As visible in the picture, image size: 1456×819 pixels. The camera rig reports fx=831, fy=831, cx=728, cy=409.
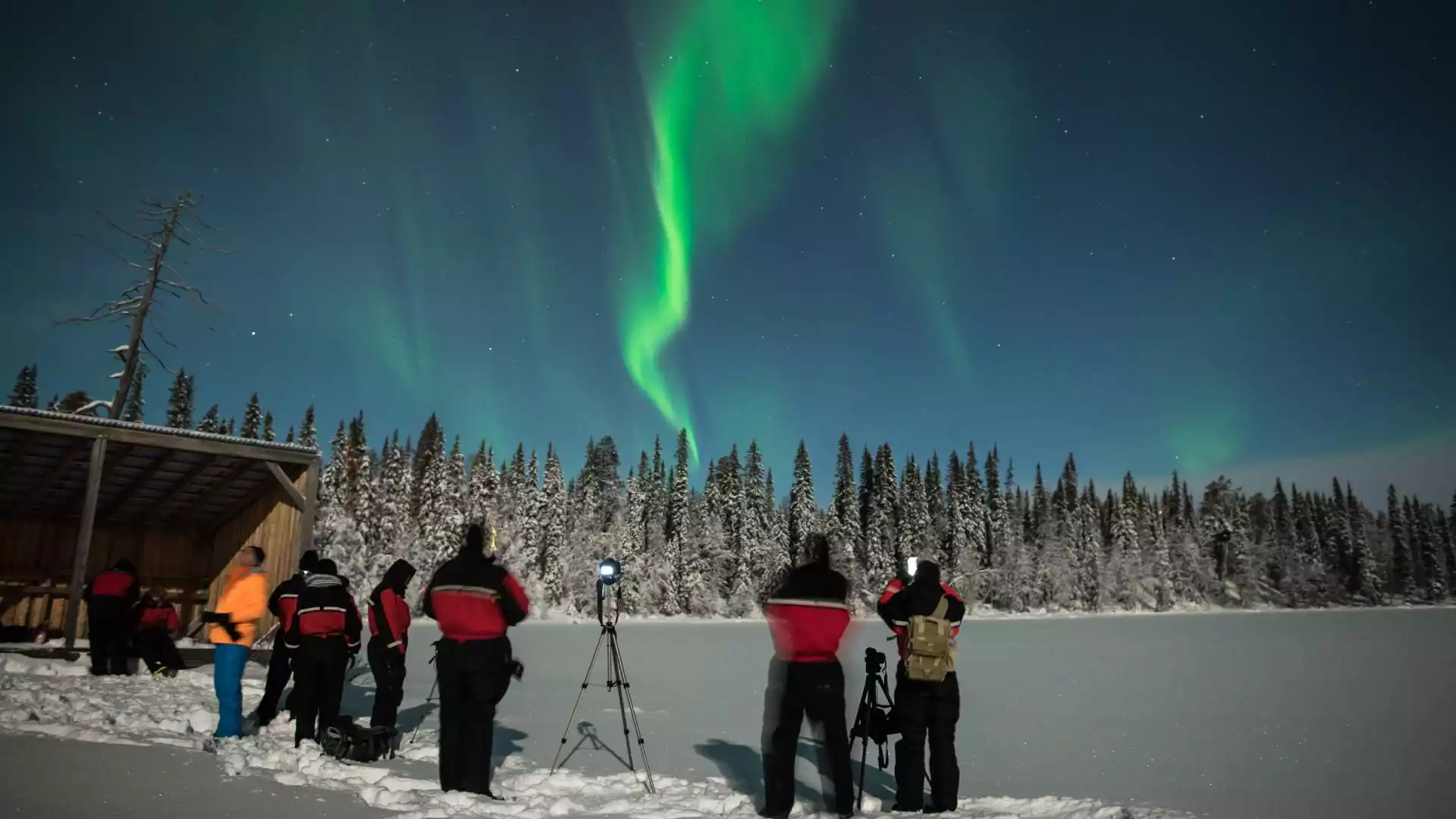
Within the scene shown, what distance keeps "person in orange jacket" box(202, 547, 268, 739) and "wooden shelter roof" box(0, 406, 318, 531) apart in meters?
7.69

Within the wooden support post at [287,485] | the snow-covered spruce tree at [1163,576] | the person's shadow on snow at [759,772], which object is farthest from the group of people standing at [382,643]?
the snow-covered spruce tree at [1163,576]

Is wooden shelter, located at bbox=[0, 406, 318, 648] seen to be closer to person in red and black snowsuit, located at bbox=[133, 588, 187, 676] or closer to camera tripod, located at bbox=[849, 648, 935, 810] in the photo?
person in red and black snowsuit, located at bbox=[133, 588, 187, 676]

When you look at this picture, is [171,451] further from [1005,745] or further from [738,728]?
[1005,745]

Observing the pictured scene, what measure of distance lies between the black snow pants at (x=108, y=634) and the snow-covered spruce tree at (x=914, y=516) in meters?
69.7

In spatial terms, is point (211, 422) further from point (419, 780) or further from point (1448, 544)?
point (1448, 544)

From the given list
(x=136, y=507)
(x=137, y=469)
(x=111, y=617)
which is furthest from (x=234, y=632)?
(x=136, y=507)

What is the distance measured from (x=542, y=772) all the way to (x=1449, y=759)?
9.84 metres

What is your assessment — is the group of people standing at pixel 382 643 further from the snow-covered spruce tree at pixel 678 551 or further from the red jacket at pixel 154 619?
the snow-covered spruce tree at pixel 678 551

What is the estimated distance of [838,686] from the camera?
6219 millimetres

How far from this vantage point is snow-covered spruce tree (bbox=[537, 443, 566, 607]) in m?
65.4

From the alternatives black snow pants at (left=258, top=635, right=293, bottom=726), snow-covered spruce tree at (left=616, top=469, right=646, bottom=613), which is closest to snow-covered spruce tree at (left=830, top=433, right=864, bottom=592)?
snow-covered spruce tree at (left=616, top=469, right=646, bottom=613)

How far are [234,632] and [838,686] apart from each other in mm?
5707

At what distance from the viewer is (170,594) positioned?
19.0m

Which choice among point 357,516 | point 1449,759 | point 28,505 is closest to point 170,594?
point 28,505
